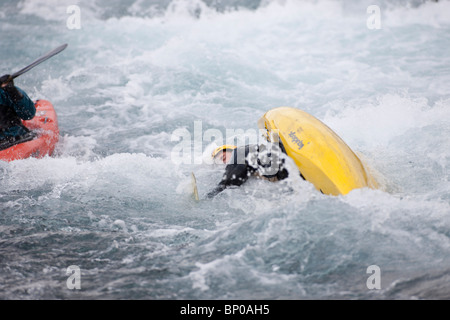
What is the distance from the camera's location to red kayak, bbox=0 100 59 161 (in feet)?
17.9

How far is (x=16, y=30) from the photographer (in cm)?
1242

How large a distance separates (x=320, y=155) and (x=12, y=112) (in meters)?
3.92

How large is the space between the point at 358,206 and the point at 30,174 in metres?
3.61

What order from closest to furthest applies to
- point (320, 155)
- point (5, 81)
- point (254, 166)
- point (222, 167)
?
1. point (320, 155)
2. point (254, 166)
3. point (222, 167)
4. point (5, 81)

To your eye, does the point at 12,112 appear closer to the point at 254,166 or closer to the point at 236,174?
the point at 236,174

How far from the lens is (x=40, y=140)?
5.88 meters

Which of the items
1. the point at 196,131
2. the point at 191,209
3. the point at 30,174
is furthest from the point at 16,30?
the point at 191,209

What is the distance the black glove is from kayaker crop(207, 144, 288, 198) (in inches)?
114

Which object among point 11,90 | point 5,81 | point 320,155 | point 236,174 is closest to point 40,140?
point 11,90

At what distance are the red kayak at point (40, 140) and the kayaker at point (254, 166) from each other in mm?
2734

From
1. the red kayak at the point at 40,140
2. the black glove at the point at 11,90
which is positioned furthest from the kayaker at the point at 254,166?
the black glove at the point at 11,90

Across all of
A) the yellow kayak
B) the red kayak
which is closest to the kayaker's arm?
the yellow kayak

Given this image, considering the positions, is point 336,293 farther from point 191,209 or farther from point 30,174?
point 30,174

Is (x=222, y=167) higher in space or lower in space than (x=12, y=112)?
lower
